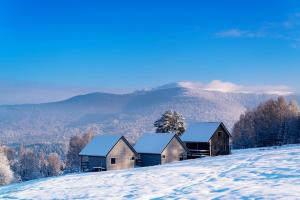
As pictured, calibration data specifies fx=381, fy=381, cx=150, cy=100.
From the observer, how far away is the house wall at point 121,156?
57250 millimetres

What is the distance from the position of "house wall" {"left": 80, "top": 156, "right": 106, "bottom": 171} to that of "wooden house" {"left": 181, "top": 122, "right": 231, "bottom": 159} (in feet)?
50.8

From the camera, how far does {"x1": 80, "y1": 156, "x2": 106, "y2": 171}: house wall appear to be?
188 ft

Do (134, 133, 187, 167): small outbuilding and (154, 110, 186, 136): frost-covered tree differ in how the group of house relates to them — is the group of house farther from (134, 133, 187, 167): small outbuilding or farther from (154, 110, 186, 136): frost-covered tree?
(154, 110, 186, 136): frost-covered tree

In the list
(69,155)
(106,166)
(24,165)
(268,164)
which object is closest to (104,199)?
(268,164)

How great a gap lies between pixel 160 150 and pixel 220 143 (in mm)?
11728

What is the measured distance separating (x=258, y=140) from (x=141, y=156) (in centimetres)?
3869

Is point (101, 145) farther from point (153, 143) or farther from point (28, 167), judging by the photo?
point (28, 167)

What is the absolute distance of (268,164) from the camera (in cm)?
3059

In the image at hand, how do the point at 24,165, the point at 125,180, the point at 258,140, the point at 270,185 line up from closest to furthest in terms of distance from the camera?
the point at 270,185 < the point at 125,180 < the point at 258,140 < the point at 24,165

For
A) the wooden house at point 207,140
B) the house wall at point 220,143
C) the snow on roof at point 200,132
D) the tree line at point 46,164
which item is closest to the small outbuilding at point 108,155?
the wooden house at point 207,140

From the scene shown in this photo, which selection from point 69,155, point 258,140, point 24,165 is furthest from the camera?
point 24,165

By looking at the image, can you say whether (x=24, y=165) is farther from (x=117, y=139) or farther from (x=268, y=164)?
(x=268, y=164)

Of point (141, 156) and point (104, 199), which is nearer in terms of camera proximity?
point (104, 199)

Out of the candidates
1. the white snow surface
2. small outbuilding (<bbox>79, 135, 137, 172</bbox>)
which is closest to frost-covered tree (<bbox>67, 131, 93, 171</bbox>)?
small outbuilding (<bbox>79, 135, 137, 172</bbox>)
